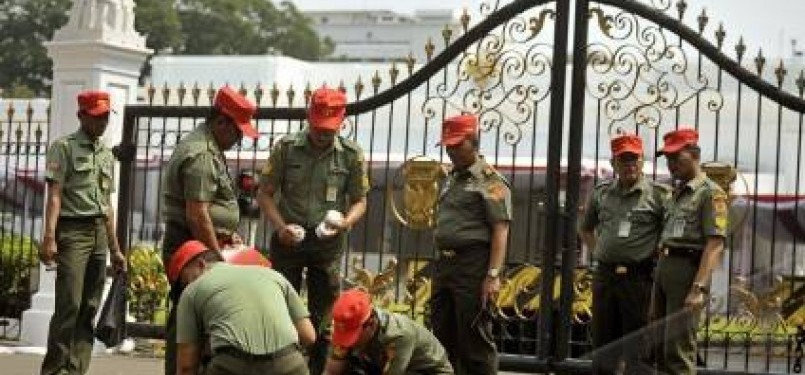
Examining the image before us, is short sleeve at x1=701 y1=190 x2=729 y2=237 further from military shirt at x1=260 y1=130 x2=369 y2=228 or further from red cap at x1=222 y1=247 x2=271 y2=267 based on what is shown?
red cap at x1=222 y1=247 x2=271 y2=267

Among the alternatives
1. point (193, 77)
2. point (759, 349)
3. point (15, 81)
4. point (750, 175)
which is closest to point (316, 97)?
point (759, 349)

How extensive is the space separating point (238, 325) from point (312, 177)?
2.33m

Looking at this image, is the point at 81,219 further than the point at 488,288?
Yes

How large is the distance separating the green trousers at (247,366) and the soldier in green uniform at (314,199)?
1.98 m

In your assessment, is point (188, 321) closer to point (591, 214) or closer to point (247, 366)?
point (247, 366)

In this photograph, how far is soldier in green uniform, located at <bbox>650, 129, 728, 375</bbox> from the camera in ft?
22.3

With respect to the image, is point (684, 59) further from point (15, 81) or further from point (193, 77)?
point (15, 81)

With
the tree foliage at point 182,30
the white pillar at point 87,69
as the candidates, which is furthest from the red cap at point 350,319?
the tree foliage at point 182,30

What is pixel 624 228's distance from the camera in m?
7.43

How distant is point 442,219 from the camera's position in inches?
283

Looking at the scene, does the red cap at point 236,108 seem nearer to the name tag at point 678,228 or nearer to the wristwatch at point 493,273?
the wristwatch at point 493,273

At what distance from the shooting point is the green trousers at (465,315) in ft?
22.9

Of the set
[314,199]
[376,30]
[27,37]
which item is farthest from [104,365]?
[376,30]

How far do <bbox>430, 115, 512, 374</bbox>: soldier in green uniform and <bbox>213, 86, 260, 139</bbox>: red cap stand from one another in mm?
1159
